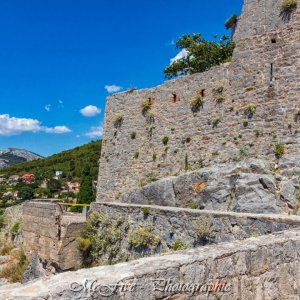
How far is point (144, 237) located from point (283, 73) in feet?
28.4

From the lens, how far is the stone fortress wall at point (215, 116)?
13.1 m

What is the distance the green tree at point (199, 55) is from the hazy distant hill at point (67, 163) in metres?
36.9

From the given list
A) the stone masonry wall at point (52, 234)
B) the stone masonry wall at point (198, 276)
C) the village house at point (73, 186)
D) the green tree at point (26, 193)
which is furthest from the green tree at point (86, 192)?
the green tree at point (26, 193)

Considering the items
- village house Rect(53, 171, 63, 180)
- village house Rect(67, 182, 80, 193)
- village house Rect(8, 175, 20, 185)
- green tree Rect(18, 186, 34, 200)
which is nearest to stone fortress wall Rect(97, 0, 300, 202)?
green tree Rect(18, 186, 34, 200)

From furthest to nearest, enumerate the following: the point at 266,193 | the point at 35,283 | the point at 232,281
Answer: the point at 266,193 → the point at 232,281 → the point at 35,283

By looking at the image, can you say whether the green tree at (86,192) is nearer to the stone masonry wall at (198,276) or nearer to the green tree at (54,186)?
the stone masonry wall at (198,276)

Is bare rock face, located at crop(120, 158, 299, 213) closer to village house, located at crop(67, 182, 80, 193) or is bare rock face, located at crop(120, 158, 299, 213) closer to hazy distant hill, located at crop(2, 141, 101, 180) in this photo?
hazy distant hill, located at crop(2, 141, 101, 180)

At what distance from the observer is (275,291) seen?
4.32 m

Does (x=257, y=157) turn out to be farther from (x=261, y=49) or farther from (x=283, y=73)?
(x=261, y=49)

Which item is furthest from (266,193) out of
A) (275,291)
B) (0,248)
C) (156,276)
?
(0,248)

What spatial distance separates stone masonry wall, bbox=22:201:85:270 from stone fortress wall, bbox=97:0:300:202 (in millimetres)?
6193

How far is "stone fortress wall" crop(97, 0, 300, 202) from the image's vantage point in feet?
43.1

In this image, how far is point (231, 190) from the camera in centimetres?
1205

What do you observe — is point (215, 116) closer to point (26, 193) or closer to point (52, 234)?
point (52, 234)
